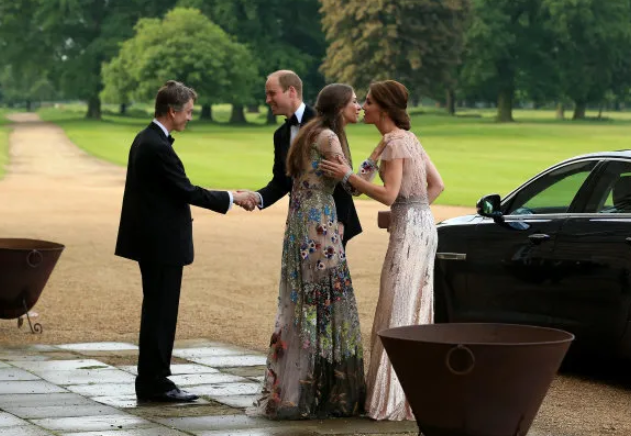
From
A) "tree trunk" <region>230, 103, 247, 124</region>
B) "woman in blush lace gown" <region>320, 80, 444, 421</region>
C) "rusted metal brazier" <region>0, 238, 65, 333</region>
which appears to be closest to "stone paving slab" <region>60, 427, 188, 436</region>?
"woman in blush lace gown" <region>320, 80, 444, 421</region>

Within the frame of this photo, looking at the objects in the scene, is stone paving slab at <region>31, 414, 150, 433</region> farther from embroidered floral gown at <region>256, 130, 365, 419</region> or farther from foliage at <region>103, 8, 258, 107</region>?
foliage at <region>103, 8, 258, 107</region>

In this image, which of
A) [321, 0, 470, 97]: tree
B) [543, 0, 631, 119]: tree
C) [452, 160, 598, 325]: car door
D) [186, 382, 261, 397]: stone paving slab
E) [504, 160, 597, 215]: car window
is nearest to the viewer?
[186, 382, 261, 397]: stone paving slab

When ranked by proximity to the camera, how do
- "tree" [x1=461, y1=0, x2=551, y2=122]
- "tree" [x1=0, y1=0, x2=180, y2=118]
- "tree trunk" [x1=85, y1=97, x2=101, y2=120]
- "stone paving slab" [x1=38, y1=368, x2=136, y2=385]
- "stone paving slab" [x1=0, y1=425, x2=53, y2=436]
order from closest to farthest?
"stone paving slab" [x1=0, y1=425, x2=53, y2=436]
"stone paving slab" [x1=38, y1=368, x2=136, y2=385]
"tree" [x1=461, y1=0, x2=551, y2=122]
"tree" [x1=0, y1=0, x2=180, y2=118]
"tree trunk" [x1=85, y1=97, x2=101, y2=120]

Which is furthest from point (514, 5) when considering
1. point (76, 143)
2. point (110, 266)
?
point (110, 266)

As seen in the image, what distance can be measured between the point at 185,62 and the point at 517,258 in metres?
78.8

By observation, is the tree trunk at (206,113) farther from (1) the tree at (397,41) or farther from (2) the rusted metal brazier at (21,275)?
(2) the rusted metal brazier at (21,275)

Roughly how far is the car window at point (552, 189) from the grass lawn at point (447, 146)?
2004 centimetres

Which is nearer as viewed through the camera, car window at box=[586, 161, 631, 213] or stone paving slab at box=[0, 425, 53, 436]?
stone paving slab at box=[0, 425, 53, 436]

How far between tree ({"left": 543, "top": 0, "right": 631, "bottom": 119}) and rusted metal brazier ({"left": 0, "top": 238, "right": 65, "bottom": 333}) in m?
83.0

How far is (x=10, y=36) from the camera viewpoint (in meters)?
101

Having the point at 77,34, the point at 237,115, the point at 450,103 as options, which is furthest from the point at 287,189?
the point at 450,103

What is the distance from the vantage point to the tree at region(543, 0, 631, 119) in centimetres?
9125

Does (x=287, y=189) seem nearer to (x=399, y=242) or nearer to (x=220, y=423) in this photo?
(x=399, y=242)

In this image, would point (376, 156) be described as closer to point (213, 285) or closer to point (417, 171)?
point (417, 171)
